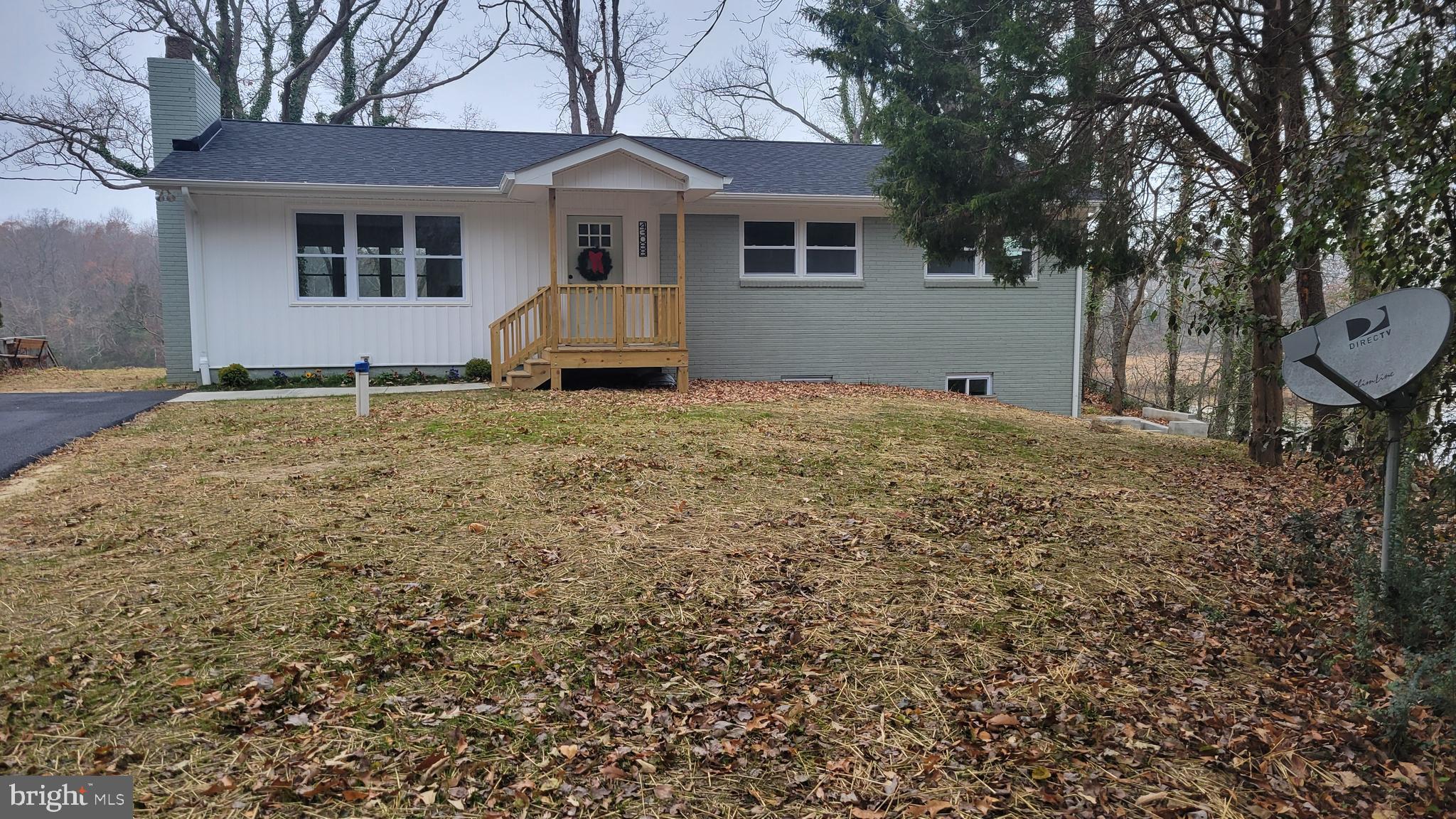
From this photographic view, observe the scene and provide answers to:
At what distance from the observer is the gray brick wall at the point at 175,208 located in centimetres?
1327

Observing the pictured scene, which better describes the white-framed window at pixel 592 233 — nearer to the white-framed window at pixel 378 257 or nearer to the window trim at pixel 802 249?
the white-framed window at pixel 378 257

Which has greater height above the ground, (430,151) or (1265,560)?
(430,151)

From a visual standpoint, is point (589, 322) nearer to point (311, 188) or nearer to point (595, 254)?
→ point (595, 254)

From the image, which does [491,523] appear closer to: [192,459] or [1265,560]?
[192,459]

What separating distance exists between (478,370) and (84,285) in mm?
25815

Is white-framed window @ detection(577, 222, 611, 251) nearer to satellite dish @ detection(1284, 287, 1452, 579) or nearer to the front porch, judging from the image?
the front porch

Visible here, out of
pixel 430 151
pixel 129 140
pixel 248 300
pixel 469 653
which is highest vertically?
pixel 129 140

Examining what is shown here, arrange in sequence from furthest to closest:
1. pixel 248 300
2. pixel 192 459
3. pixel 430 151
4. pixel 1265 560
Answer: pixel 430 151 < pixel 248 300 < pixel 192 459 < pixel 1265 560

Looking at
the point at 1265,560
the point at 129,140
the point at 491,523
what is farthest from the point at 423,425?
the point at 129,140

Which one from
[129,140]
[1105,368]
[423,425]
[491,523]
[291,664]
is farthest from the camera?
[1105,368]

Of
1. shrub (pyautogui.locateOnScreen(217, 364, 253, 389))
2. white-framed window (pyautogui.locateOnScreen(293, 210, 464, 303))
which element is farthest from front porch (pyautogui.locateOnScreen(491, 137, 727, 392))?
shrub (pyautogui.locateOnScreen(217, 364, 253, 389))

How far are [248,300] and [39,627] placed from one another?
10.5 metres

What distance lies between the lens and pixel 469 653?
3754 mm

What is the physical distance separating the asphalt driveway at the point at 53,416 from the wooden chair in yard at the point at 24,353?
459 cm
